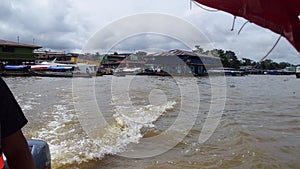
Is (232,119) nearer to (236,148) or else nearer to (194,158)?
(236,148)

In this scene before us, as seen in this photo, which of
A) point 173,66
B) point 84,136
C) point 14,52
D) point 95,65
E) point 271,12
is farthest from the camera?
point 95,65

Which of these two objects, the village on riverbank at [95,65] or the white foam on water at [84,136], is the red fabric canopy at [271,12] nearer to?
the white foam on water at [84,136]

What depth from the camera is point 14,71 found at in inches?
1500

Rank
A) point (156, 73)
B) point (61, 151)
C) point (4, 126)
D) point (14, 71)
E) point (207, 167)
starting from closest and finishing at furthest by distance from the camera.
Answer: point (4, 126), point (207, 167), point (61, 151), point (14, 71), point (156, 73)

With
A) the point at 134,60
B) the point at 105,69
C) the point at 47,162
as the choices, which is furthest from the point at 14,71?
the point at 47,162

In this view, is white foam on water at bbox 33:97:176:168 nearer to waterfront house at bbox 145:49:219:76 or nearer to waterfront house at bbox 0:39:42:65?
waterfront house at bbox 145:49:219:76

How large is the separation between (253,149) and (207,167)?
1.45m

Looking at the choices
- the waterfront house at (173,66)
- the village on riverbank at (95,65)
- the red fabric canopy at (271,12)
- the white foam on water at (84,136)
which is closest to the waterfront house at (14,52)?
the village on riverbank at (95,65)

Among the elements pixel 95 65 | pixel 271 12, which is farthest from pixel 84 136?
pixel 95 65

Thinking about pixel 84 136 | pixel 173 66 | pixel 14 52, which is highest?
pixel 14 52

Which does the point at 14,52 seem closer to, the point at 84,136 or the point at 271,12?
the point at 84,136

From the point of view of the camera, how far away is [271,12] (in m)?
0.87

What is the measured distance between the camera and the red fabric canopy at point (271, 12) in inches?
33.9

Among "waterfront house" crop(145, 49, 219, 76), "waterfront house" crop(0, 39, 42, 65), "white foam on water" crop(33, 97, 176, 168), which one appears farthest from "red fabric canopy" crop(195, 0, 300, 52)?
"waterfront house" crop(0, 39, 42, 65)
